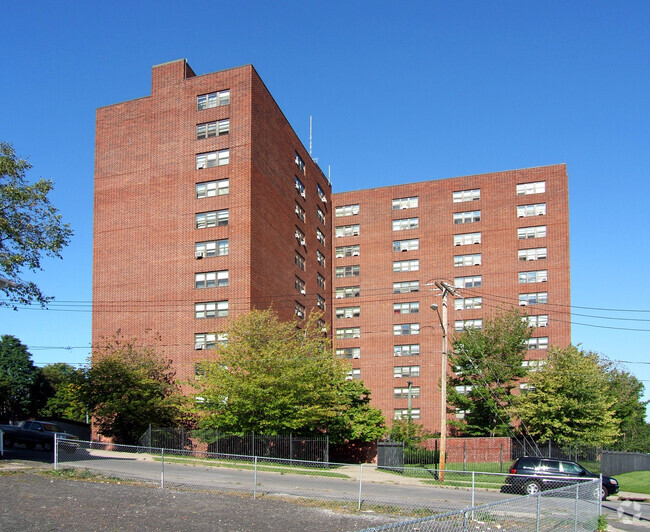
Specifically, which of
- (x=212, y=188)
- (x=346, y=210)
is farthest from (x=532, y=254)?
(x=212, y=188)

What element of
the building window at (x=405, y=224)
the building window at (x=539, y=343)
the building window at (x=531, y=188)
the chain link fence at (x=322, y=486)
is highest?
the building window at (x=531, y=188)

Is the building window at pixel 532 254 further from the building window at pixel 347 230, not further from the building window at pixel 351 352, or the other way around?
the building window at pixel 351 352

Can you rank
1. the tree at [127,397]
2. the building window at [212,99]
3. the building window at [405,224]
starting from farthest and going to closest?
the building window at [405,224] → the building window at [212,99] → the tree at [127,397]

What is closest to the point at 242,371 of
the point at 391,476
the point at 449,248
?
the point at 391,476

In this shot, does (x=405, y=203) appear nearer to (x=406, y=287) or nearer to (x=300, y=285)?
(x=406, y=287)

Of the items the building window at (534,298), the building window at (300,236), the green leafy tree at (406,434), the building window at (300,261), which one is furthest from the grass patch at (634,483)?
the building window at (300,236)

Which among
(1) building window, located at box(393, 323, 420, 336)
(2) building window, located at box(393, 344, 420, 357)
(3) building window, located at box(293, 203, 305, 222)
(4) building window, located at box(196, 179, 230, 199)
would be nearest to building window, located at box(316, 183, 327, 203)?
(3) building window, located at box(293, 203, 305, 222)

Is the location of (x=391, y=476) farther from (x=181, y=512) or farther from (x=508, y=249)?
(x=508, y=249)

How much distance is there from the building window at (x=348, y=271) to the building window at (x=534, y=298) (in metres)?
17.7

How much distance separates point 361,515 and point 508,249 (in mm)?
54744

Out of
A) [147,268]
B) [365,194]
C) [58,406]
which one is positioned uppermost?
[365,194]

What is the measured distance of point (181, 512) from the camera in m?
18.5

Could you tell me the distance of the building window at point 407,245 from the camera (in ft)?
242

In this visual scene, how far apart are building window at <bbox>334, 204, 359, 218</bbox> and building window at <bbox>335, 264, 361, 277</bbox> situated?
6020 millimetres
